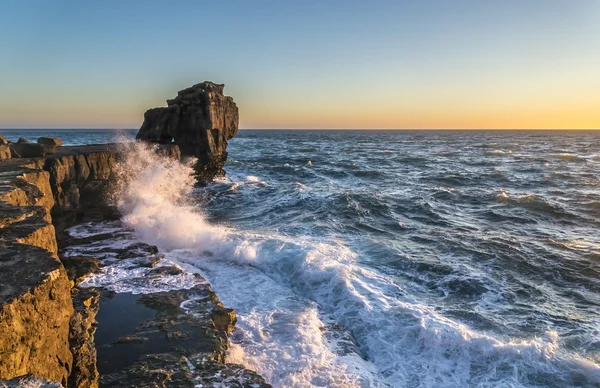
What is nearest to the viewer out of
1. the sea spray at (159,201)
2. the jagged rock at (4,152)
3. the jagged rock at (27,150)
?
the jagged rock at (4,152)

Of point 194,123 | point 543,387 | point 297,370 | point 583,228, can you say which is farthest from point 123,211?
point 583,228

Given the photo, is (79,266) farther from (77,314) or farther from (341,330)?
(341,330)

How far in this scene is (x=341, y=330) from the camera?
955 centimetres

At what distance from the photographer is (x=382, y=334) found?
367 inches

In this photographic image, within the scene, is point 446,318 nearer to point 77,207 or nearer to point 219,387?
point 219,387

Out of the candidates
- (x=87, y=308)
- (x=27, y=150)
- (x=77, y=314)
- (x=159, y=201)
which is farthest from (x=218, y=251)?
(x=27, y=150)

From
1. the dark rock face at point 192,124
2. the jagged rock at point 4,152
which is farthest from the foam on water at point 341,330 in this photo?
the dark rock face at point 192,124

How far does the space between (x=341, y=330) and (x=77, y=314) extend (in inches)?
223

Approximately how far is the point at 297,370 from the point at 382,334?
2491mm

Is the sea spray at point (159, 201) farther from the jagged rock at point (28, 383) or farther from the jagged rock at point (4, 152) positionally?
the jagged rock at point (28, 383)

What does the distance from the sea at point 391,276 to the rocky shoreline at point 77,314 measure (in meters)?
0.82

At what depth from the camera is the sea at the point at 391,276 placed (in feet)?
26.9

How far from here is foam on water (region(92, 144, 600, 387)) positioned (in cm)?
785

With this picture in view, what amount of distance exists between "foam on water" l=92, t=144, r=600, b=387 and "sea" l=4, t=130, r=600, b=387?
38 millimetres
